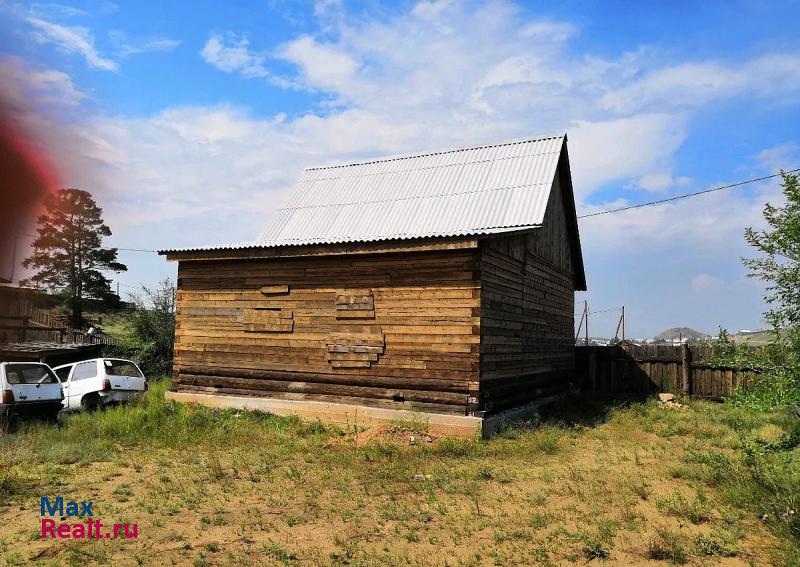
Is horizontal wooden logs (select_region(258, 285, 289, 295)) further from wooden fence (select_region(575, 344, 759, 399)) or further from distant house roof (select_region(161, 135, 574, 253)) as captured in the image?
wooden fence (select_region(575, 344, 759, 399))

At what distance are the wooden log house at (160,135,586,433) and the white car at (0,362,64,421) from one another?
331 cm

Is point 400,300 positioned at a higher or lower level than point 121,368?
higher

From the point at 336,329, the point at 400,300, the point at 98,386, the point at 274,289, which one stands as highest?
the point at 274,289

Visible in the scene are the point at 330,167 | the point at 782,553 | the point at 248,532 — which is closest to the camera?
the point at 782,553

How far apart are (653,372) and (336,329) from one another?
1166cm

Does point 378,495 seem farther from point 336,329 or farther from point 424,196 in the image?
point 424,196

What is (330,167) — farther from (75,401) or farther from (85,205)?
(85,205)

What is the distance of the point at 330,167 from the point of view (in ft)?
73.0

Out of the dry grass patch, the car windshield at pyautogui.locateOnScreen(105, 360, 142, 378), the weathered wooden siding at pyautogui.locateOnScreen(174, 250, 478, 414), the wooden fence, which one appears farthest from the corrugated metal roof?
the wooden fence

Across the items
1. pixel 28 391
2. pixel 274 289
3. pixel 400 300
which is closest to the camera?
pixel 28 391

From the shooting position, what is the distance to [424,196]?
18.3 metres

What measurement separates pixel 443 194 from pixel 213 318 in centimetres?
749

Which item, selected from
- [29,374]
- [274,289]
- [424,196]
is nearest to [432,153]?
[424,196]

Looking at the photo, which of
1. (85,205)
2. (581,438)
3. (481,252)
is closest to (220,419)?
(481,252)
